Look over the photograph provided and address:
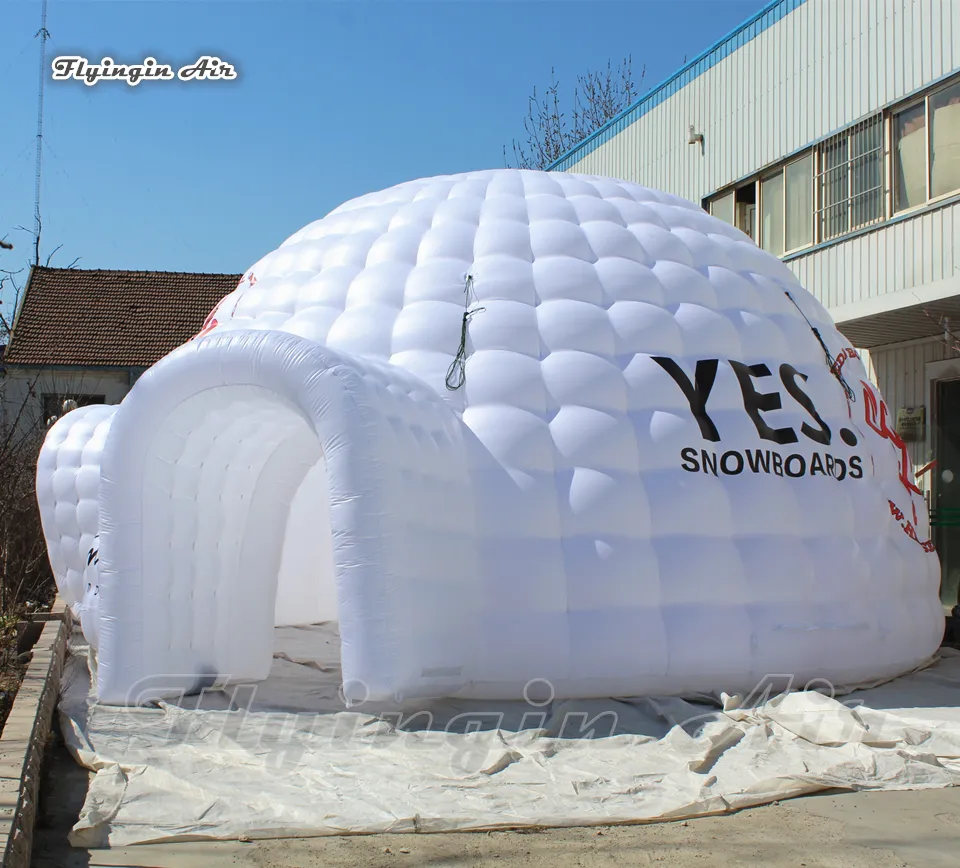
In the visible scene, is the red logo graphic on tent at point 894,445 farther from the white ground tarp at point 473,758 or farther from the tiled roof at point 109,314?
the tiled roof at point 109,314

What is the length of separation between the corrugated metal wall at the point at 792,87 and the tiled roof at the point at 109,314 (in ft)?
29.8

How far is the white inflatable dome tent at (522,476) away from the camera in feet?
16.1

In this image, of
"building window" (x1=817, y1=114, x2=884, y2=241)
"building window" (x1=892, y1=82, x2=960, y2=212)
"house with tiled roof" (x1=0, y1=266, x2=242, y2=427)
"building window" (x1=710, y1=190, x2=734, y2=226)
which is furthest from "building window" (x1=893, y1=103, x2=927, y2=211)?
"house with tiled roof" (x1=0, y1=266, x2=242, y2=427)

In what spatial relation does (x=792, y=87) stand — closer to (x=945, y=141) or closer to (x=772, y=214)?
(x=772, y=214)

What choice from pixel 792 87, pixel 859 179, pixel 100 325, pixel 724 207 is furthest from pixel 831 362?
pixel 100 325

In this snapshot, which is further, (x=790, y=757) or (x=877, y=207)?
(x=877, y=207)

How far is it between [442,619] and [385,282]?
199 cm

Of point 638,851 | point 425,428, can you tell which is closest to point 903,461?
point 425,428

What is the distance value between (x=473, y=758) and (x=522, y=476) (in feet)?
4.78

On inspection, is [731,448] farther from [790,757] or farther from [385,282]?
[385,282]

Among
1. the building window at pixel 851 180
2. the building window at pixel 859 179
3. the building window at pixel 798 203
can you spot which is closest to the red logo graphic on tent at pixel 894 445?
the building window at pixel 859 179

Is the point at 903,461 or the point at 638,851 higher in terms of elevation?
the point at 903,461

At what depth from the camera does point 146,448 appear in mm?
5215

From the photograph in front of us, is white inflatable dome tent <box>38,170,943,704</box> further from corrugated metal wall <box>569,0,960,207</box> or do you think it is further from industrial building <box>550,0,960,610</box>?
corrugated metal wall <box>569,0,960,207</box>
